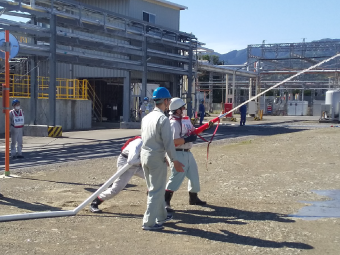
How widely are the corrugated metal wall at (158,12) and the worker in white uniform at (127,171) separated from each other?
2478 centimetres

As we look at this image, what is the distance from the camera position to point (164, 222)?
20.0 ft

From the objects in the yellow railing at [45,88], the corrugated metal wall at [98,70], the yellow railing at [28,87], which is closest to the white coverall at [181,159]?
the yellow railing at [45,88]

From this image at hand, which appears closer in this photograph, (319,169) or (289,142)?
(319,169)

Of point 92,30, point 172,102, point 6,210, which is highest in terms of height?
point 92,30

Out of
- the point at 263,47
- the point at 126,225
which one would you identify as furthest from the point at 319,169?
the point at 263,47

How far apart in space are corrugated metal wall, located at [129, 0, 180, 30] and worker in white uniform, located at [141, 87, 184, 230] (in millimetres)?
25547

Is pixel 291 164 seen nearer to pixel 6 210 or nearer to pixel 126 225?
pixel 126 225

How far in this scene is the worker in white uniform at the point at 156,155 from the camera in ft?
18.3

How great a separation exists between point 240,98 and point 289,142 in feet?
125

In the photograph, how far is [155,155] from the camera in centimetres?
564

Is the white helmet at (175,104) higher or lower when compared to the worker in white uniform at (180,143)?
higher

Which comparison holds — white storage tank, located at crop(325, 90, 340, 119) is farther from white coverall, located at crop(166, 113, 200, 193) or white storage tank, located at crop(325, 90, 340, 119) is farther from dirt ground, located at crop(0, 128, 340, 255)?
white coverall, located at crop(166, 113, 200, 193)

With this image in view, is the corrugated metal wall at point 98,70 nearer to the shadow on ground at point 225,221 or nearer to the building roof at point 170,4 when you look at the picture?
the building roof at point 170,4

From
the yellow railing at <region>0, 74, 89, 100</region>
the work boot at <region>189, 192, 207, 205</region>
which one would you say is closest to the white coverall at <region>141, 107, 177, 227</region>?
the work boot at <region>189, 192, 207, 205</region>
